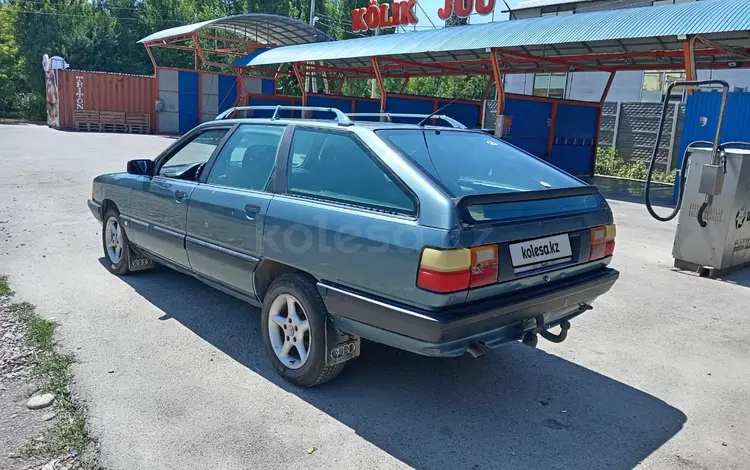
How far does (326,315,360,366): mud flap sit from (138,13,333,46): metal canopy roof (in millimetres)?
22772

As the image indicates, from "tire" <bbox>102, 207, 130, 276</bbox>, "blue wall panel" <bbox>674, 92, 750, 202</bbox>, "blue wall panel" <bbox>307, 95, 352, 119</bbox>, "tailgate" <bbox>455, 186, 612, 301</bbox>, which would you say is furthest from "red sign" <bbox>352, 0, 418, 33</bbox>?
"tailgate" <bbox>455, 186, 612, 301</bbox>

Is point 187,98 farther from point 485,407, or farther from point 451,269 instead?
point 451,269

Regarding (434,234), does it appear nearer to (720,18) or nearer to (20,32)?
(720,18)

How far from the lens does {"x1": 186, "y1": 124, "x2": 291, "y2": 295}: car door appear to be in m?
3.90

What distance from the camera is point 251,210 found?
12.7 feet

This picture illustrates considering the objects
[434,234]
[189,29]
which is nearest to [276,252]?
[434,234]

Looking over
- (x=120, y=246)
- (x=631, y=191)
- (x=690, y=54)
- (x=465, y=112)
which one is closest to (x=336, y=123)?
(x=120, y=246)

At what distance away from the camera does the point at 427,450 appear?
303cm

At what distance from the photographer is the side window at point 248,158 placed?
406cm

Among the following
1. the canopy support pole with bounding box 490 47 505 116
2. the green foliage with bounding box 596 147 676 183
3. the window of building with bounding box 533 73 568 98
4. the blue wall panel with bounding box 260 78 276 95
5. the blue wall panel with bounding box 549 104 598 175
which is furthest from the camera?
the blue wall panel with bounding box 260 78 276 95

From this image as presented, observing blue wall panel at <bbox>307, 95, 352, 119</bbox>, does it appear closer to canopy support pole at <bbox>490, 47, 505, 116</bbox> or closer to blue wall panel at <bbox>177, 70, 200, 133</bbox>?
canopy support pole at <bbox>490, 47, 505, 116</bbox>

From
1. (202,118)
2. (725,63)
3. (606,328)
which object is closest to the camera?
(606,328)

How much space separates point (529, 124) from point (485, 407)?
576 inches

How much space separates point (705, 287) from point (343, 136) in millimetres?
4920
